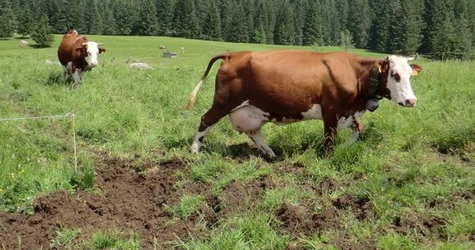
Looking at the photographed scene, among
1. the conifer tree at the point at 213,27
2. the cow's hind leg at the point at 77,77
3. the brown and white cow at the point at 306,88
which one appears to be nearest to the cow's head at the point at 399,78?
the brown and white cow at the point at 306,88

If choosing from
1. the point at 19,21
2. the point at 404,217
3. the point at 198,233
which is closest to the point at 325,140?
the point at 404,217

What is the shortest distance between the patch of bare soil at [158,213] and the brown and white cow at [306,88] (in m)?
1.14

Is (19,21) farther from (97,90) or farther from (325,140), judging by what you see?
(325,140)

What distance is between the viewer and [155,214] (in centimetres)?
585

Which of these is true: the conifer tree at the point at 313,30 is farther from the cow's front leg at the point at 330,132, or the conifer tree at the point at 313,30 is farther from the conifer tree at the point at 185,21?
the cow's front leg at the point at 330,132

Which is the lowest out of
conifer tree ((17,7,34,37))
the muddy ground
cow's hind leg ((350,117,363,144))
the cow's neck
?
the muddy ground

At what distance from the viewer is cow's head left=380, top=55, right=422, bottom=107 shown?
7.09 meters

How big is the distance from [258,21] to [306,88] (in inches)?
4532

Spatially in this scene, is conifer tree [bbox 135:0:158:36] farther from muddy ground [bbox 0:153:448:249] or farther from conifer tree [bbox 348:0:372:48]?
muddy ground [bbox 0:153:448:249]

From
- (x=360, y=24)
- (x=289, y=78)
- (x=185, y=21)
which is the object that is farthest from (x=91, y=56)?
(x=360, y=24)

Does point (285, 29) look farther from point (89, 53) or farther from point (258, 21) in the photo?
point (89, 53)

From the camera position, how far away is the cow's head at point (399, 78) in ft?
23.3

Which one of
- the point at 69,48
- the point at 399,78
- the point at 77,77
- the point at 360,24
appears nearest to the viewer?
the point at 399,78

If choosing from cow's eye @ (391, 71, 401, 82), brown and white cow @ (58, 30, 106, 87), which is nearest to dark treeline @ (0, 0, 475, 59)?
brown and white cow @ (58, 30, 106, 87)
